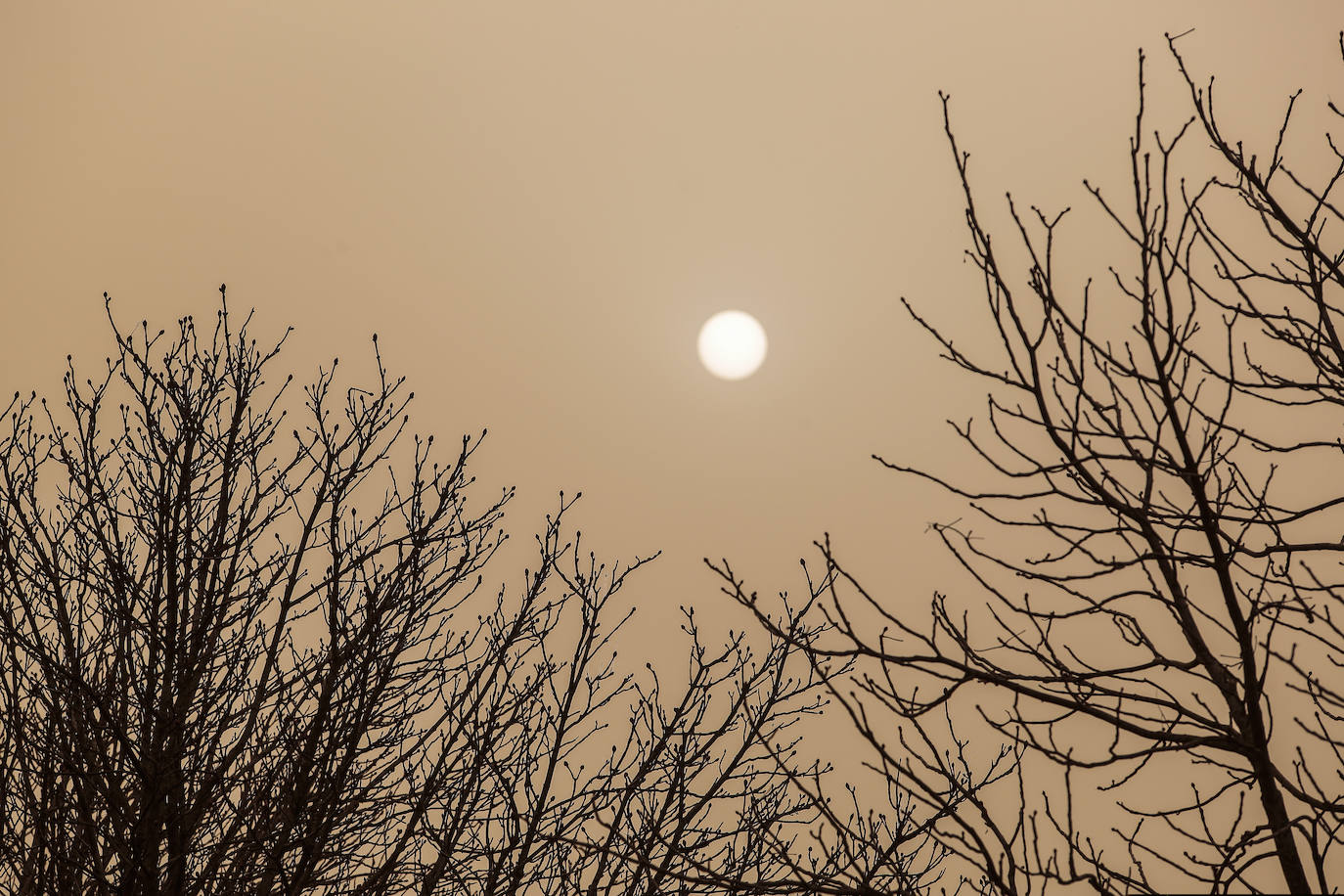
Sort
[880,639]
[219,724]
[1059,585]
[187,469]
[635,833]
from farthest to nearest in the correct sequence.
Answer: [635,833] → [187,469] → [219,724] → [1059,585] → [880,639]

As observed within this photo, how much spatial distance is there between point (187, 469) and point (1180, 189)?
4749 millimetres

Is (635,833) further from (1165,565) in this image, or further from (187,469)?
(1165,565)

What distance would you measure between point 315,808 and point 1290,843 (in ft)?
12.7

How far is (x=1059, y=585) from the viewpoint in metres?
2.85

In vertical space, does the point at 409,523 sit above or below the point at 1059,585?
above

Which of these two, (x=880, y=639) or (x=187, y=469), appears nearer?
(x=880, y=639)

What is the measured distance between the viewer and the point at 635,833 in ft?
18.7

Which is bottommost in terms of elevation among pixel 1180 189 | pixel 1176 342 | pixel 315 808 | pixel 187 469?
pixel 315 808

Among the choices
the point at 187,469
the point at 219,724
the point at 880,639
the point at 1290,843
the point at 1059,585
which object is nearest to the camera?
the point at 1290,843

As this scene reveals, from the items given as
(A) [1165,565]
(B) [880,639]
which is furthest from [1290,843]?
(B) [880,639]

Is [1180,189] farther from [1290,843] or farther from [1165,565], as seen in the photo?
[1290,843]

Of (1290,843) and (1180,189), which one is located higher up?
(1180,189)

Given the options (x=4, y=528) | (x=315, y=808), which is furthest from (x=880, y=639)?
(x=4, y=528)

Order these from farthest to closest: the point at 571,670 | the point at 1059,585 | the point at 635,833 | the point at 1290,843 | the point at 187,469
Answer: the point at 571,670 → the point at 635,833 → the point at 187,469 → the point at 1059,585 → the point at 1290,843
